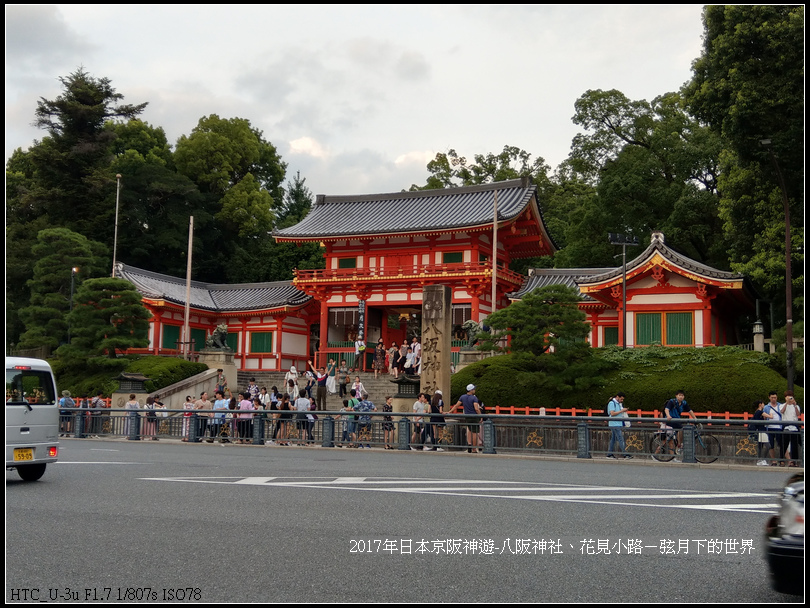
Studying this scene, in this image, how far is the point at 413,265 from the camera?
145 ft

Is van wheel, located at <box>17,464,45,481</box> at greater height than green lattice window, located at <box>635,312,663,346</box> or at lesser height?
lesser

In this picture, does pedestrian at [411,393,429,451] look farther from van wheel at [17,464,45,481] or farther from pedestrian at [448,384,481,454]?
van wheel at [17,464,45,481]

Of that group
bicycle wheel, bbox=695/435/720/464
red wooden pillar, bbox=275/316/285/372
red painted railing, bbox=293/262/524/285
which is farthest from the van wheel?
red wooden pillar, bbox=275/316/285/372

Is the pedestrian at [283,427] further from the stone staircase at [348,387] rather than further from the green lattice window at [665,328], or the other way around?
the green lattice window at [665,328]

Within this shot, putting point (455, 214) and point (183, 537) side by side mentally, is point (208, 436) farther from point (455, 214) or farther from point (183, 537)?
point (455, 214)

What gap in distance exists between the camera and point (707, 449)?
1808 centimetres

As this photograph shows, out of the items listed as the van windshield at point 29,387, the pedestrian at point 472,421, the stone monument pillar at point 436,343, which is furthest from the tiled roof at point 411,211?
the van windshield at point 29,387

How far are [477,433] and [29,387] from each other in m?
11.1

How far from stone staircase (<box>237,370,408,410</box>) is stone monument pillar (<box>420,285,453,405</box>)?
8.27 m

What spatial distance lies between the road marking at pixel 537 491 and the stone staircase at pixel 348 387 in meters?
21.6

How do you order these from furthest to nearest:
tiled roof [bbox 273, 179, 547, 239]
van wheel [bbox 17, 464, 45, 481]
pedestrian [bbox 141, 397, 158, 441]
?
1. tiled roof [bbox 273, 179, 547, 239]
2. pedestrian [bbox 141, 397, 158, 441]
3. van wheel [bbox 17, 464, 45, 481]

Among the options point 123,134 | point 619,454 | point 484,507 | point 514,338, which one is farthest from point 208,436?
point 123,134

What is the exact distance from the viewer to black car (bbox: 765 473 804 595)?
4.96m

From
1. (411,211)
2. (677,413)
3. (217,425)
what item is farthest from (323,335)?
(677,413)
